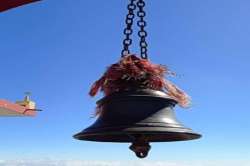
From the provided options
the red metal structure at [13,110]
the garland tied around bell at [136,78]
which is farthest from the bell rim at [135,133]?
the red metal structure at [13,110]

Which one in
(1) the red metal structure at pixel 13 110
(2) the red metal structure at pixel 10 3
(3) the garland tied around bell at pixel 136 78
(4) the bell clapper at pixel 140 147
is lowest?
(4) the bell clapper at pixel 140 147

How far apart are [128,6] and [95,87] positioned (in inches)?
20.5

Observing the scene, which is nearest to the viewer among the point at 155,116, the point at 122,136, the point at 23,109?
the point at 155,116

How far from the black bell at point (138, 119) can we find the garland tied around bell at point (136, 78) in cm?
5

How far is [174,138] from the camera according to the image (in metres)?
3.05

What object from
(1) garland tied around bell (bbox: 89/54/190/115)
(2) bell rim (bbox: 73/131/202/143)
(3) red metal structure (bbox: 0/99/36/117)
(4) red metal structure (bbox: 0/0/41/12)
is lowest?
(2) bell rim (bbox: 73/131/202/143)

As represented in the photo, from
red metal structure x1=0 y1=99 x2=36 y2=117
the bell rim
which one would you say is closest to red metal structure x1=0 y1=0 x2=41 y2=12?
the bell rim

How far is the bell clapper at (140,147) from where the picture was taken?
2.60 meters

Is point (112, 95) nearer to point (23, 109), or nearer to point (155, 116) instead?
point (155, 116)

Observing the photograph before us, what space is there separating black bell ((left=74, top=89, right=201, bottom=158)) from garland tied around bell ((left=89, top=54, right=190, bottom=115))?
0.17ft

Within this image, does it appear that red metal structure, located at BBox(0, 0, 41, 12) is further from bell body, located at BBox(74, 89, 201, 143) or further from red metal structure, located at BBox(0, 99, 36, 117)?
red metal structure, located at BBox(0, 99, 36, 117)

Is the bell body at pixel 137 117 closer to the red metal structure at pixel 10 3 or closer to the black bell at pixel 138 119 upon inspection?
the black bell at pixel 138 119

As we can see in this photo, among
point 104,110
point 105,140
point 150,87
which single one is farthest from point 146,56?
point 105,140

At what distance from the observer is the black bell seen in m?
2.54
